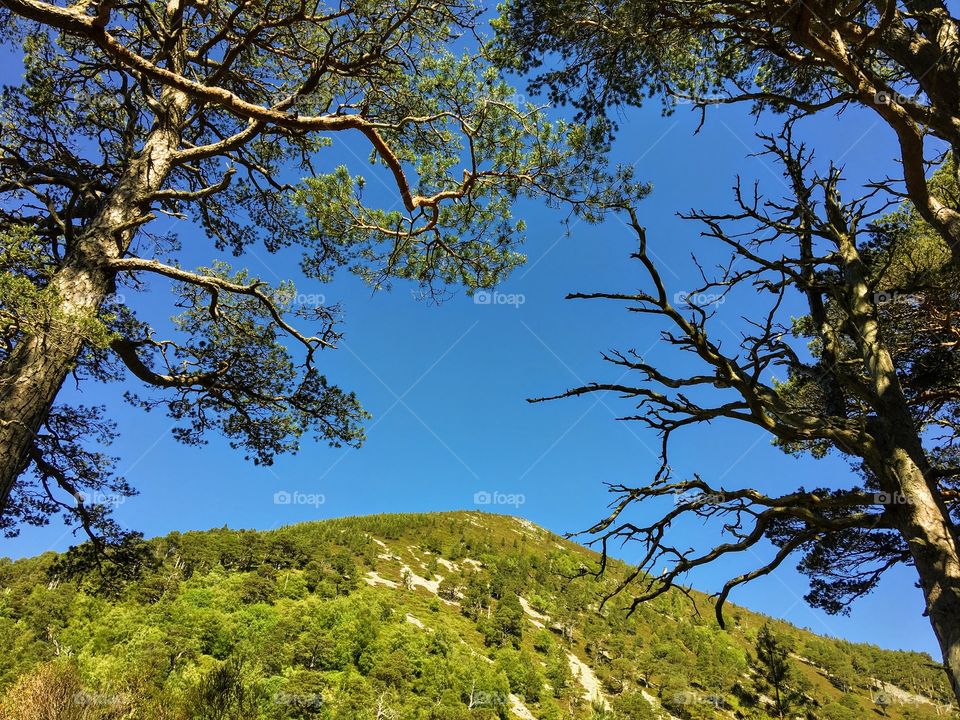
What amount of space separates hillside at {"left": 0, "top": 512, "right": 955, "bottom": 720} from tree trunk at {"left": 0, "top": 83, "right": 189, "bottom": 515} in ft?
78.6

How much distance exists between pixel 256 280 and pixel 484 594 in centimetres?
9687

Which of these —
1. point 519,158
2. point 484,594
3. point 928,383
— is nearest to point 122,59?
point 519,158

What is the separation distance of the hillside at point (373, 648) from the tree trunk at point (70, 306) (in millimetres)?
23969

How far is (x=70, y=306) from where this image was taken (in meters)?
4.70

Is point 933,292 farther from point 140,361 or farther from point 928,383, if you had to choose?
point 140,361

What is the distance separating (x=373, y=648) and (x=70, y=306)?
6883 centimetres

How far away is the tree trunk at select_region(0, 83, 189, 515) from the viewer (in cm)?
410

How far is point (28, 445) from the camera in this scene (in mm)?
4230

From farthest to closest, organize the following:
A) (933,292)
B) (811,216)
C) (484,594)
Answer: (484,594) < (933,292) < (811,216)
